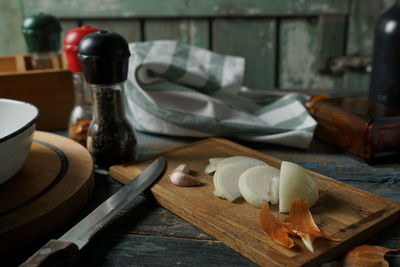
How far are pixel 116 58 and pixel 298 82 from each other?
1044mm

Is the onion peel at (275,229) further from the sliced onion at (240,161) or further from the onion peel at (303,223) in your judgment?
the sliced onion at (240,161)

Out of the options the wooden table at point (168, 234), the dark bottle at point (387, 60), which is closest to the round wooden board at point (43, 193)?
the wooden table at point (168, 234)

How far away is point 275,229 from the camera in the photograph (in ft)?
1.63

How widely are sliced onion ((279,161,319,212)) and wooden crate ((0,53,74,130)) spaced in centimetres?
54

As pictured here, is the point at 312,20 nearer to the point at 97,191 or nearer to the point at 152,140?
the point at 152,140

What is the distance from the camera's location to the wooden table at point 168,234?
48 cm

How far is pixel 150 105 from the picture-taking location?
892 mm

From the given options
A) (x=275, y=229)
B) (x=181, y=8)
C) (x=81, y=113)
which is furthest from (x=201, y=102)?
(x=181, y=8)

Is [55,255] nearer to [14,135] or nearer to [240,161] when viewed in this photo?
[14,135]

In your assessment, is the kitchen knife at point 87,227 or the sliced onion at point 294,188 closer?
the kitchen knife at point 87,227

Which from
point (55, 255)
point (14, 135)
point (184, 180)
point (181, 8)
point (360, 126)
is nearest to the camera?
point (55, 255)

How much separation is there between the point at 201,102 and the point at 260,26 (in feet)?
2.25

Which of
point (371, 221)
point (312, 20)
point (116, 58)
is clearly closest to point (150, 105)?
point (116, 58)

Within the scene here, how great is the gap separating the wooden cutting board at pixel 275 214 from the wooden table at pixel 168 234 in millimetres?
15
